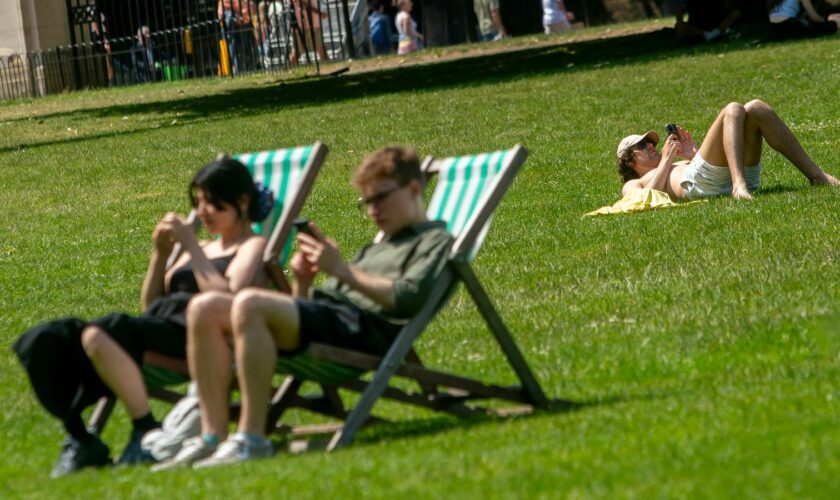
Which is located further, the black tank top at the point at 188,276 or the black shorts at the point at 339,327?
the black tank top at the point at 188,276

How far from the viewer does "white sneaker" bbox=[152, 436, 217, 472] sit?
595cm

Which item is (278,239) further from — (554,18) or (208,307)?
(554,18)

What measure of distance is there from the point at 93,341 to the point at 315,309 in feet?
2.57

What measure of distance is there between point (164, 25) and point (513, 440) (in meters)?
30.3

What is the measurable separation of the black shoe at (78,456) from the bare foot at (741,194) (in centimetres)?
647

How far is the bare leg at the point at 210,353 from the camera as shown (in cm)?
596

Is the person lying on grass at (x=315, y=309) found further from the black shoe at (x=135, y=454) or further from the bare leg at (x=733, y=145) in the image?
the bare leg at (x=733, y=145)

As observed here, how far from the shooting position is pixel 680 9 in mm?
26969

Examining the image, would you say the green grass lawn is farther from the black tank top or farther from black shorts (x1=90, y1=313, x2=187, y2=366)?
the black tank top

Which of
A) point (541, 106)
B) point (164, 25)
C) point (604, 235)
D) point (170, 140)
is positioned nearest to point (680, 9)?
point (541, 106)

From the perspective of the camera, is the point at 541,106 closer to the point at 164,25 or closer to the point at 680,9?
the point at 680,9

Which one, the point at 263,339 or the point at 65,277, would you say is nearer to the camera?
the point at 263,339

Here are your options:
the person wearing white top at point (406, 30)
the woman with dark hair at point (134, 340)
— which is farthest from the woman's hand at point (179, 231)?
the person wearing white top at point (406, 30)

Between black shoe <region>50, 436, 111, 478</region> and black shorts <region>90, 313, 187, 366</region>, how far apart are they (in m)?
0.33
